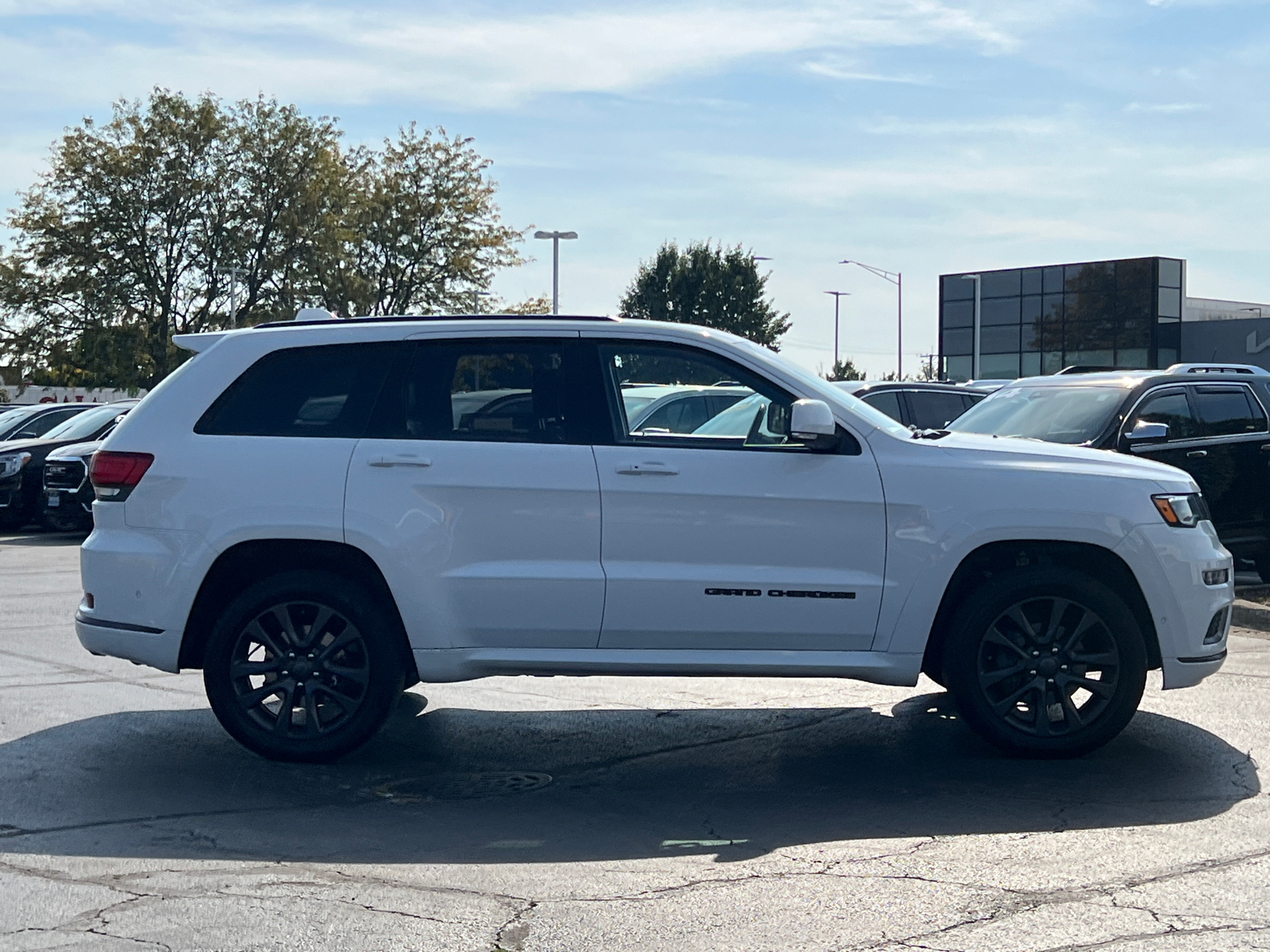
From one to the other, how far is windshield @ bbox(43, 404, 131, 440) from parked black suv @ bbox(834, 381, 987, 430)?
9539 mm

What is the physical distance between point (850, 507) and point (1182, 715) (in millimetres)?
2390

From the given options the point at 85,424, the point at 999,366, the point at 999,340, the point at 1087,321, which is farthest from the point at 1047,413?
the point at 999,340

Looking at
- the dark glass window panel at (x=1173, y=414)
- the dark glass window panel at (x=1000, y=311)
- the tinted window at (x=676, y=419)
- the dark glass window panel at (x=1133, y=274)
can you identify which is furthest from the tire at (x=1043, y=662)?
the dark glass window panel at (x=1000, y=311)

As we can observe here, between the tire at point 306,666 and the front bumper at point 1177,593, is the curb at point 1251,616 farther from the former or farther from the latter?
the tire at point 306,666

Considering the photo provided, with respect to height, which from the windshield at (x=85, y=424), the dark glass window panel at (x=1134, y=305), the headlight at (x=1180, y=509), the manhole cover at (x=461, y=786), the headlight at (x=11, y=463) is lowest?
the manhole cover at (x=461, y=786)

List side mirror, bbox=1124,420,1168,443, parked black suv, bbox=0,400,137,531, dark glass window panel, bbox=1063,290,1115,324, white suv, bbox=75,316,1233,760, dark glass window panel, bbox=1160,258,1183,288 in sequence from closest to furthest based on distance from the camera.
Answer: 1. white suv, bbox=75,316,1233,760
2. side mirror, bbox=1124,420,1168,443
3. parked black suv, bbox=0,400,137,531
4. dark glass window panel, bbox=1160,258,1183,288
5. dark glass window panel, bbox=1063,290,1115,324

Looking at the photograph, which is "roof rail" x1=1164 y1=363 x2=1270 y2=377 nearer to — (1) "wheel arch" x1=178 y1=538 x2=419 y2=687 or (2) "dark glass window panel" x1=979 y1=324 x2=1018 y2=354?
(1) "wheel arch" x1=178 y1=538 x2=419 y2=687

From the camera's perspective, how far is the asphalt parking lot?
4.34m

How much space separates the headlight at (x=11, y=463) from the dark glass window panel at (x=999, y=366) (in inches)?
2161

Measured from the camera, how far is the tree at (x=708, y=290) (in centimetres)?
7262

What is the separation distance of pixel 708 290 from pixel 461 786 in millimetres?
67277

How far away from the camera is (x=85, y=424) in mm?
19328

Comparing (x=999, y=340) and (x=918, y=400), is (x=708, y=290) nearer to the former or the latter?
(x=999, y=340)

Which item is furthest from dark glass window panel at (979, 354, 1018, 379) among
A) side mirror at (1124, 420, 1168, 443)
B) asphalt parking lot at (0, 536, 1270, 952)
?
asphalt parking lot at (0, 536, 1270, 952)
